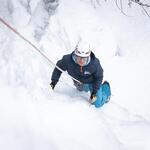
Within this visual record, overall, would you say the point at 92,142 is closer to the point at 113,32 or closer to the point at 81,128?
the point at 81,128

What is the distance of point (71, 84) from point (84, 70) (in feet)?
3.10

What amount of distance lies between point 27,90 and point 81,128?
3.33 feet

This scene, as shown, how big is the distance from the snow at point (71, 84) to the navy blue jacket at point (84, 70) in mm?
312

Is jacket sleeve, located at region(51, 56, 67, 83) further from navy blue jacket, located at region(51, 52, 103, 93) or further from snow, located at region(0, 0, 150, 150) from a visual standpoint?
snow, located at region(0, 0, 150, 150)

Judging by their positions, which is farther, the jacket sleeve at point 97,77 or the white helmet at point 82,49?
the jacket sleeve at point 97,77

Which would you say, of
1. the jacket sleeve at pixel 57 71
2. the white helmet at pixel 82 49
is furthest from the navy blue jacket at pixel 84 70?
the white helmet at pixel 82 49

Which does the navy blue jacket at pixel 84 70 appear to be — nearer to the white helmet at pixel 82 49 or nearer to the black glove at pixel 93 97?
the black glove at pixel 93 97

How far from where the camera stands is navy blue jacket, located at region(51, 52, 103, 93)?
729cm

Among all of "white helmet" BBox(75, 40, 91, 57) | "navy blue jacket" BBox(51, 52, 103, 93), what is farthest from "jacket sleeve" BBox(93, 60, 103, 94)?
"white helmet" BBox(75, 40, 91, 57)

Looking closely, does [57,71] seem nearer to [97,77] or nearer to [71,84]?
[97,77]

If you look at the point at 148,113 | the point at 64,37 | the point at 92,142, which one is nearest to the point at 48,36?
the point at 64,37

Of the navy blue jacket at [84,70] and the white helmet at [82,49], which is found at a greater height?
the white helmet at [82,49]

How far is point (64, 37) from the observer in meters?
9.23

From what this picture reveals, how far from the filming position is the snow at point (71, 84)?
6.54 metres
